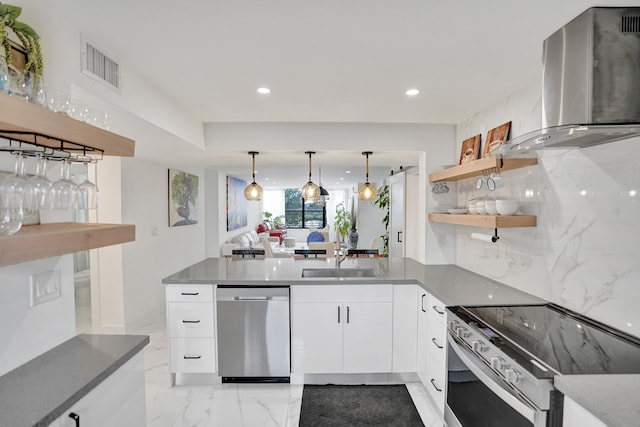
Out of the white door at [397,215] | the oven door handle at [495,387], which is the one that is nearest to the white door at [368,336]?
the oven door handle at [495,387]

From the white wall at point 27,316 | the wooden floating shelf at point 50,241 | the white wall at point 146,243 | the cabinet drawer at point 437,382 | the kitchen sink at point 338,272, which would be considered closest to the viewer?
the wooden floating shelf at point 50,241

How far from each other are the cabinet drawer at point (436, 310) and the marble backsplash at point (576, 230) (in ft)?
2.02

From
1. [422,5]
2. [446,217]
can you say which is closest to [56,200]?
[422,5]

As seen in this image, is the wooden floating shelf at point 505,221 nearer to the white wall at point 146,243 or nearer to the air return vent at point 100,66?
the air return vent at point 100,66

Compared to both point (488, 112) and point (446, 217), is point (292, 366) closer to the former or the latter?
point (446, 217)

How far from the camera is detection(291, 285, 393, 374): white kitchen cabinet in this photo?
2695mm

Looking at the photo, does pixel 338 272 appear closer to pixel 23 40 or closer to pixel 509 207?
pixel 509 207

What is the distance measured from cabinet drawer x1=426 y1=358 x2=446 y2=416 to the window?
1101 centimetres

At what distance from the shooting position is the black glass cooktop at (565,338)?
4.29ft

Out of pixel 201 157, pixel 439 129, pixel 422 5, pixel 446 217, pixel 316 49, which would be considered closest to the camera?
pixel 422 5

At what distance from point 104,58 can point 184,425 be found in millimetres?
2336

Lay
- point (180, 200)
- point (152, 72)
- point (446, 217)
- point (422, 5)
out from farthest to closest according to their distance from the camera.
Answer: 1. point (180, 200)
2. point (446, 217)
3. point (152, 72)
4. point (422, 5)

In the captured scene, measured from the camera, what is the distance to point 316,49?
6.00 ft

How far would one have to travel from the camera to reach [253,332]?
106 inches
